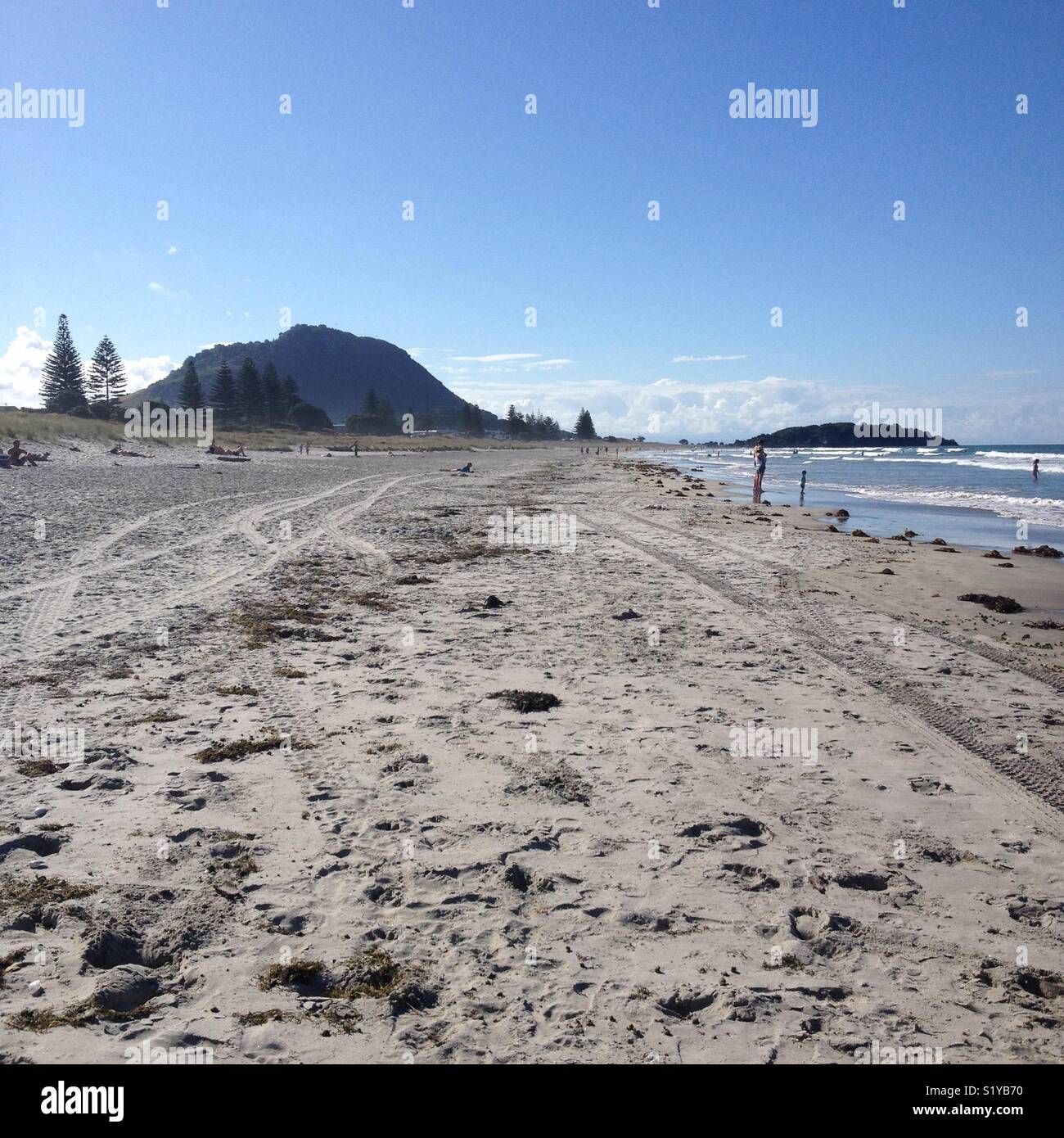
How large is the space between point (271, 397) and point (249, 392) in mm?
4948

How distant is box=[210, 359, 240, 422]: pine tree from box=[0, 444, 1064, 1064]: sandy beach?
113755 mm

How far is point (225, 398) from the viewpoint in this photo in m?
115

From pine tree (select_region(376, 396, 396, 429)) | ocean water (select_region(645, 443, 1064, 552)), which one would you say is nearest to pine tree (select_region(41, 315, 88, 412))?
pine tree (select_region(376, 396, 396, 429))

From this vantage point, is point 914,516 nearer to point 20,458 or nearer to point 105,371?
point 20,458

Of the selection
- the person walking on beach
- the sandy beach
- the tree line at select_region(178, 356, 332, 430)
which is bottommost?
the sandy beach

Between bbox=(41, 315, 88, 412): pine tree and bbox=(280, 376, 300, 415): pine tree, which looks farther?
bbox=(280, 376, 300, 415): pine tree

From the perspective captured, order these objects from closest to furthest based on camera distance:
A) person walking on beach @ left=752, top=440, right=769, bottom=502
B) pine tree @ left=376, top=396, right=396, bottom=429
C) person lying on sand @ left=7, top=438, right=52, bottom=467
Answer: person lying on sand @ left=7, top=438, right=52, bottom=467 → person walking on beach @ left=752, top=440, right=769, bottom=502 → pine tree @ left=376, top=396, right=396, bottom=429

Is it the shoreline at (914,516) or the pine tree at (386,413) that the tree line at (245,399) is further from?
the shoreline at (914,516)

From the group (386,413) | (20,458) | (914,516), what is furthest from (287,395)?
(914,516)

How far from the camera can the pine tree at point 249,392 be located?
115 meters

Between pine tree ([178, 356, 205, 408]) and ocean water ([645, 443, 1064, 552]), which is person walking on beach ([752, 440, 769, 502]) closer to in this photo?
ocean water ([645, 443, 1064, 552])

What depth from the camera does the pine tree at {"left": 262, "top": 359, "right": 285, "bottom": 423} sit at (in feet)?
385

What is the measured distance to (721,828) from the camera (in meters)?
4.79

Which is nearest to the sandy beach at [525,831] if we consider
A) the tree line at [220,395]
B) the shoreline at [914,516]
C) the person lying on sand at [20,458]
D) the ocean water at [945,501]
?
the shoreline at [914,516]
